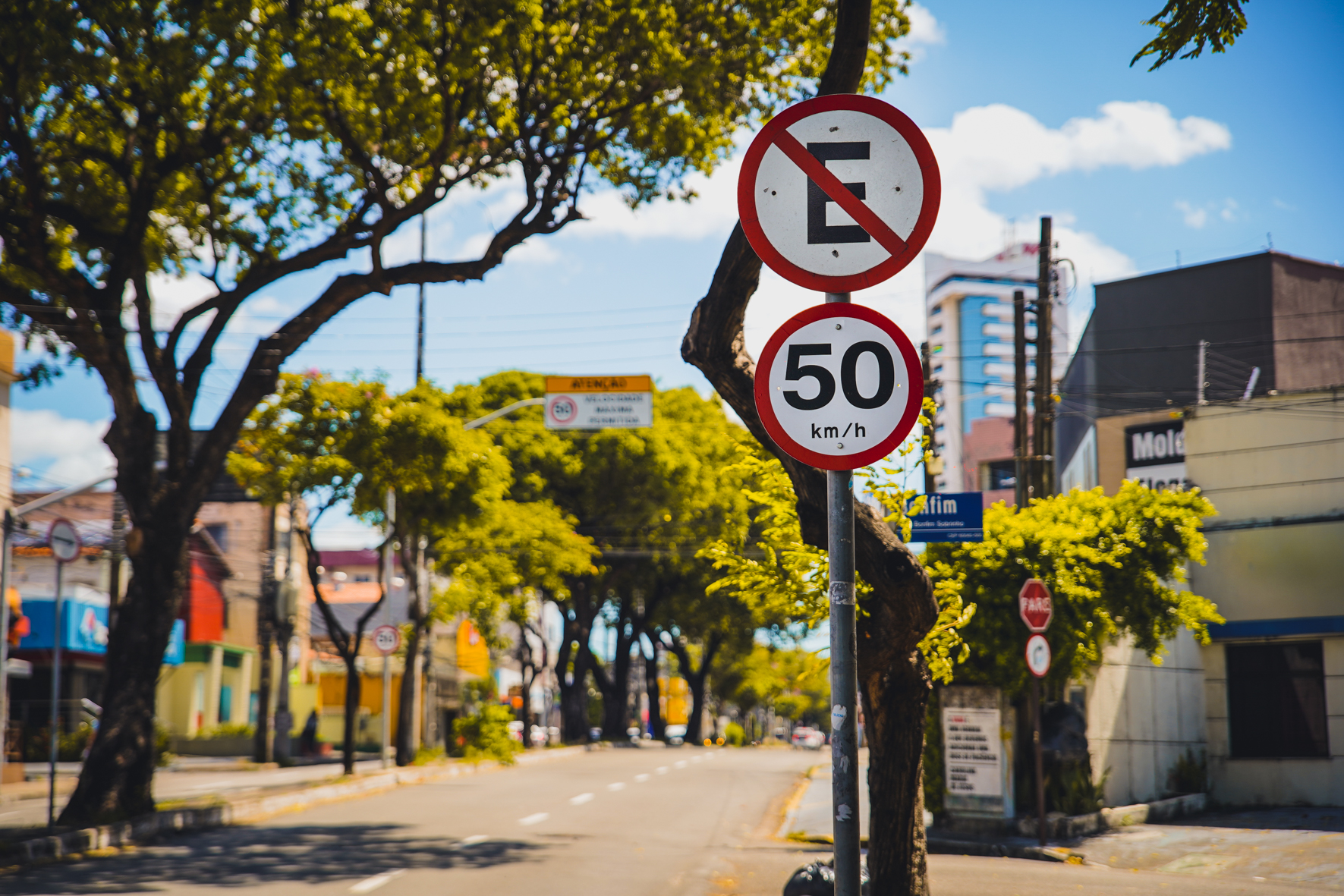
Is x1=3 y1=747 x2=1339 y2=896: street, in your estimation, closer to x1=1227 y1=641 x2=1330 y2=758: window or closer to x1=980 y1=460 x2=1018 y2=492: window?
x1=1227 y1=641 x2=1330 y2=758: window

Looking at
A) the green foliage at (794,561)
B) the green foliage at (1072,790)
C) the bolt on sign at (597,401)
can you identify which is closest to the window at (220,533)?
the bolt on sign at (597,401)

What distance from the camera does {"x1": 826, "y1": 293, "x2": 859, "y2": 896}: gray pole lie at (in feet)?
12.3

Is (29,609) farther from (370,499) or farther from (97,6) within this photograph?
(97,6)

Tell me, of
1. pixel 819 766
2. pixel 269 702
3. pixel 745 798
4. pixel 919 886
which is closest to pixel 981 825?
pixel 745 798

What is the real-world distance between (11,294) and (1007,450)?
181 feet

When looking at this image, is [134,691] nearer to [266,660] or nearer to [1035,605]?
[1035,605]

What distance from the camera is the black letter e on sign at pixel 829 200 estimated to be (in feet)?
13.1

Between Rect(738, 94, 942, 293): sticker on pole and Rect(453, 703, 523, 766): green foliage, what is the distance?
81.7 feet

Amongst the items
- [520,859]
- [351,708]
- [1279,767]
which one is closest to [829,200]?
[520,859]

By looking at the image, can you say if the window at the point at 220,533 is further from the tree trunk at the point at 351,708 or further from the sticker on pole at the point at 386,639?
A: the tree trunk at the point at 351,708

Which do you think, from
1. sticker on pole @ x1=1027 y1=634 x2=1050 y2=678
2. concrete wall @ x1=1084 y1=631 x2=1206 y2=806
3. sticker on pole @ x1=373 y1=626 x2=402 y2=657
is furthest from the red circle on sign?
sticker on pole @ x1=373 y1=626 x2=402 y2=657

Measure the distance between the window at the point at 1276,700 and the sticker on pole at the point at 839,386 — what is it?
54.2 ft

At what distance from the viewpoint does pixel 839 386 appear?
155 inches

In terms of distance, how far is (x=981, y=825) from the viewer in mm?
14672
